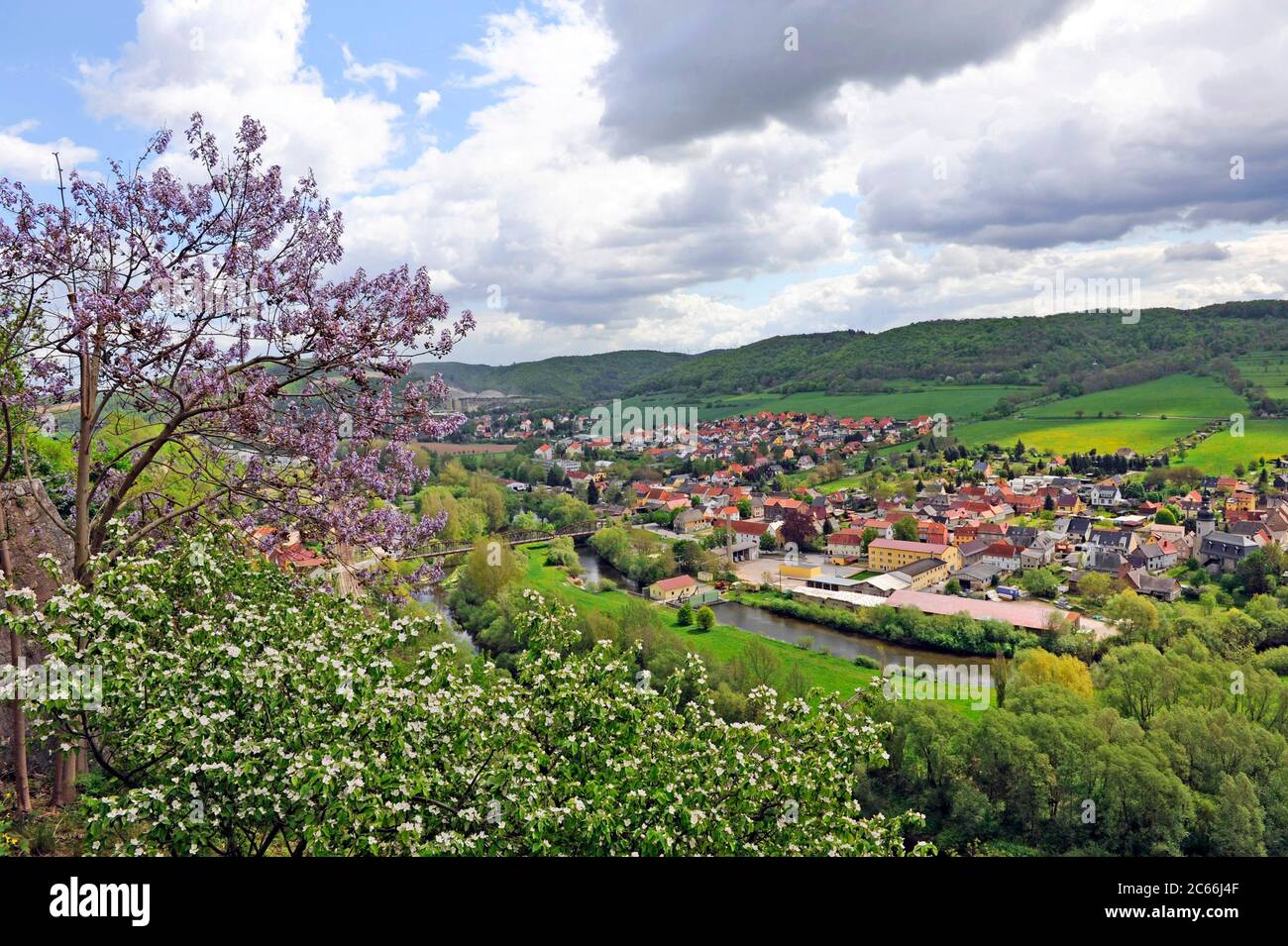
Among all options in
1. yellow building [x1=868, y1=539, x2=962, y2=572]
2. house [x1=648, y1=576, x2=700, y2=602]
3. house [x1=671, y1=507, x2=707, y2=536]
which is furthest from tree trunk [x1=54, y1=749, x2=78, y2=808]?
house [x1=671, y1=507, x2=707, y2=536]

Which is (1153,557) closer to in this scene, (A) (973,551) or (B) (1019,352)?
(A) (973,551)

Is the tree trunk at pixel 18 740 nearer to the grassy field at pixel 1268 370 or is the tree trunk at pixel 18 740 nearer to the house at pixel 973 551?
the house at pixel 973 551

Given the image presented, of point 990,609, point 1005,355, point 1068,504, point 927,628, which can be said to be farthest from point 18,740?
point 1005,355

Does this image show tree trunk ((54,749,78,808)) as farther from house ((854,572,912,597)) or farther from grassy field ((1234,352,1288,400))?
grassy field ((1234,352,1288,400))

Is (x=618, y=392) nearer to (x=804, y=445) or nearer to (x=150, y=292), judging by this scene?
(x=804, y=445)
